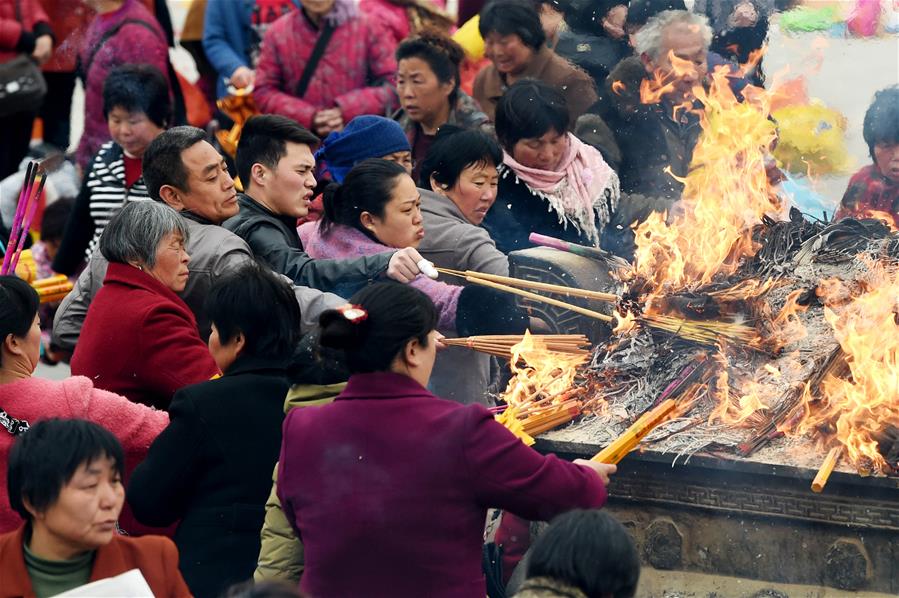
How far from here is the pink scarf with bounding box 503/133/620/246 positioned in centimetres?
753

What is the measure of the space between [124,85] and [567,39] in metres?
2.46

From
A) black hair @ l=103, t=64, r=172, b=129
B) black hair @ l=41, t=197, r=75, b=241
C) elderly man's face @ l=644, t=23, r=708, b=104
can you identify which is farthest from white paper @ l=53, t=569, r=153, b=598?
black hair @ l=41, t=197, r=75, b=241

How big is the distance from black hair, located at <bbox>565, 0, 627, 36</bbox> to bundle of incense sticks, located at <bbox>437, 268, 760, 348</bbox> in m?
2.71

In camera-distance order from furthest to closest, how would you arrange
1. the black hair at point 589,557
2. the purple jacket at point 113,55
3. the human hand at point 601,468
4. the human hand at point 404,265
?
1. the purple jacket at point 113,55
2. the human hand at point 404,265
3. the human hand at point 601,468
4. the black hair at point 589,557

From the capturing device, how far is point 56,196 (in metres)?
9.68

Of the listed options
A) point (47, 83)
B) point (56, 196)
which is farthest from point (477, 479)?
point (47, 83)

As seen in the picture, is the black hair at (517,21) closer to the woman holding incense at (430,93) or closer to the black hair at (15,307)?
the woman holding incense at (430,93)

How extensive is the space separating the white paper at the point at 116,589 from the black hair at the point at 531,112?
394 cm

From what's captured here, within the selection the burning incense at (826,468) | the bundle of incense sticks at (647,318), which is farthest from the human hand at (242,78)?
the burning incense at (826,468)

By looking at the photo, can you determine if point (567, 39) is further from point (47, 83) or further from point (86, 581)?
point (86, 581)

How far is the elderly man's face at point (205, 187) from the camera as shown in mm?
6449

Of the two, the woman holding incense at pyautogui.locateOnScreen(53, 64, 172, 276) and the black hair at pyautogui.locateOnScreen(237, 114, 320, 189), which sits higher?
the black hair at pyautogui.locateOnScreen(237, 114, 320, 189)

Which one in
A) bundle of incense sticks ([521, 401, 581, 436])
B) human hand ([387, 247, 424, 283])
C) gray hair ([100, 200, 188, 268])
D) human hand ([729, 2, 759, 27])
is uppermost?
gray hair ([100, 200, 188, 268])

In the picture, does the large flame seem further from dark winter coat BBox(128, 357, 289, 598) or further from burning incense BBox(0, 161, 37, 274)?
burning incense BBox(0, 161, 37, 274)
